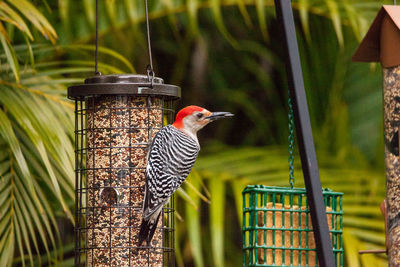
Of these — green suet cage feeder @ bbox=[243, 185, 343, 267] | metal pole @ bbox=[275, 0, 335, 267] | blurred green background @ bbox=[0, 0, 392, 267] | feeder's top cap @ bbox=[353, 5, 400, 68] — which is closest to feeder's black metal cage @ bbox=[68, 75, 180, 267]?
blurred green background @ bbox=[0, 0, 392, 267]

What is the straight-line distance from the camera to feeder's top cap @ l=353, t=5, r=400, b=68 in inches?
148

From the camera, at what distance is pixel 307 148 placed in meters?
3.35

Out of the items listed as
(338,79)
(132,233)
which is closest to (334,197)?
(132,233)

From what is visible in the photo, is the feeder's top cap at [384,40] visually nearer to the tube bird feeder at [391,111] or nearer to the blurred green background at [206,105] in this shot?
the tube bird feeder at [391,111]

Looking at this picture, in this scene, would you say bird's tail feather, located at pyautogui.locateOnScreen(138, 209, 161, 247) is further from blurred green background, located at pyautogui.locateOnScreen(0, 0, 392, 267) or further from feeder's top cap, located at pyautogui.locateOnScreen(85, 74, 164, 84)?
feeder's top cap, located at pyautogui.locateOnScreen(85, 74, 164, 84)

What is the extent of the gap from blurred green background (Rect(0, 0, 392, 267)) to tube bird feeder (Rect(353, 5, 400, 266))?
3.83 feet

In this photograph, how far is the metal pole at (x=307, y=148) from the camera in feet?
10.9

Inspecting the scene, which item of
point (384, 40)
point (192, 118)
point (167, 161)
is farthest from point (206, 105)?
point (384, 40)

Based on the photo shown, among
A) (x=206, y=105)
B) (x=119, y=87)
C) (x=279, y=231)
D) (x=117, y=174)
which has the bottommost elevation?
(x=279, y=231)

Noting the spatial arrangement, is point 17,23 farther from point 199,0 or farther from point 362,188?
point 362,188

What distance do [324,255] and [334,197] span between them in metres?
0.66

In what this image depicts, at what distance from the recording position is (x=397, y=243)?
3.70m

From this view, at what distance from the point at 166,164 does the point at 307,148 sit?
981mm

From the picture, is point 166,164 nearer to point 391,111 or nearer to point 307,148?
point 307,148
